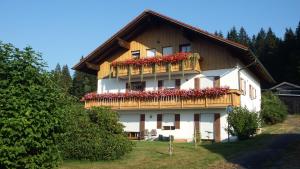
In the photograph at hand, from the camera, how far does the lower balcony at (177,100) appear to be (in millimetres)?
25477

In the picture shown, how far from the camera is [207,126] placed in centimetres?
2723

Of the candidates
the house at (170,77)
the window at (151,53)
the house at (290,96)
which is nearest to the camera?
the house at (170,77)

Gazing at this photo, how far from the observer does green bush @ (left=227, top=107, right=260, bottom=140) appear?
22.5 meters

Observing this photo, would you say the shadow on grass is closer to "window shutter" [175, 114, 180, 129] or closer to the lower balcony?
the lower balcony

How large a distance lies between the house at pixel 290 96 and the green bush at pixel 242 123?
30763 mm

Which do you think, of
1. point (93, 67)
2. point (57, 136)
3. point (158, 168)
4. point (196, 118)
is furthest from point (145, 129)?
point (57, 136)

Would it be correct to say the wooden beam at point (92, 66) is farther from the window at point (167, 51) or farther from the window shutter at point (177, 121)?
the window shutter at point (177, 121)

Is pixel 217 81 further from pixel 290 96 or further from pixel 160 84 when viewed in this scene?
pixel 290 96

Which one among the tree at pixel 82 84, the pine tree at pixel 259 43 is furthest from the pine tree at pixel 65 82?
the pine tree at pixel 259 43

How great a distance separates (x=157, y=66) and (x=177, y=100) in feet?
11.5

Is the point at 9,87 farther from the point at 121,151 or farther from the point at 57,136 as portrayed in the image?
the point at 121,151

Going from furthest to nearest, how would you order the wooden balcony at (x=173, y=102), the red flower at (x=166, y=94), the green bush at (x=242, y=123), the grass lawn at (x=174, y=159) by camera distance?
the red flower at (x=166, y=94) < the wooden balcony at (x=173, y=102) < the green bush at (x=242, y=123) < the grass lawn at (x=174, y=159)

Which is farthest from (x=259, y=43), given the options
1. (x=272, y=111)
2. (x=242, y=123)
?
(x=242, y=123)

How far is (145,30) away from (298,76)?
3774 cm
